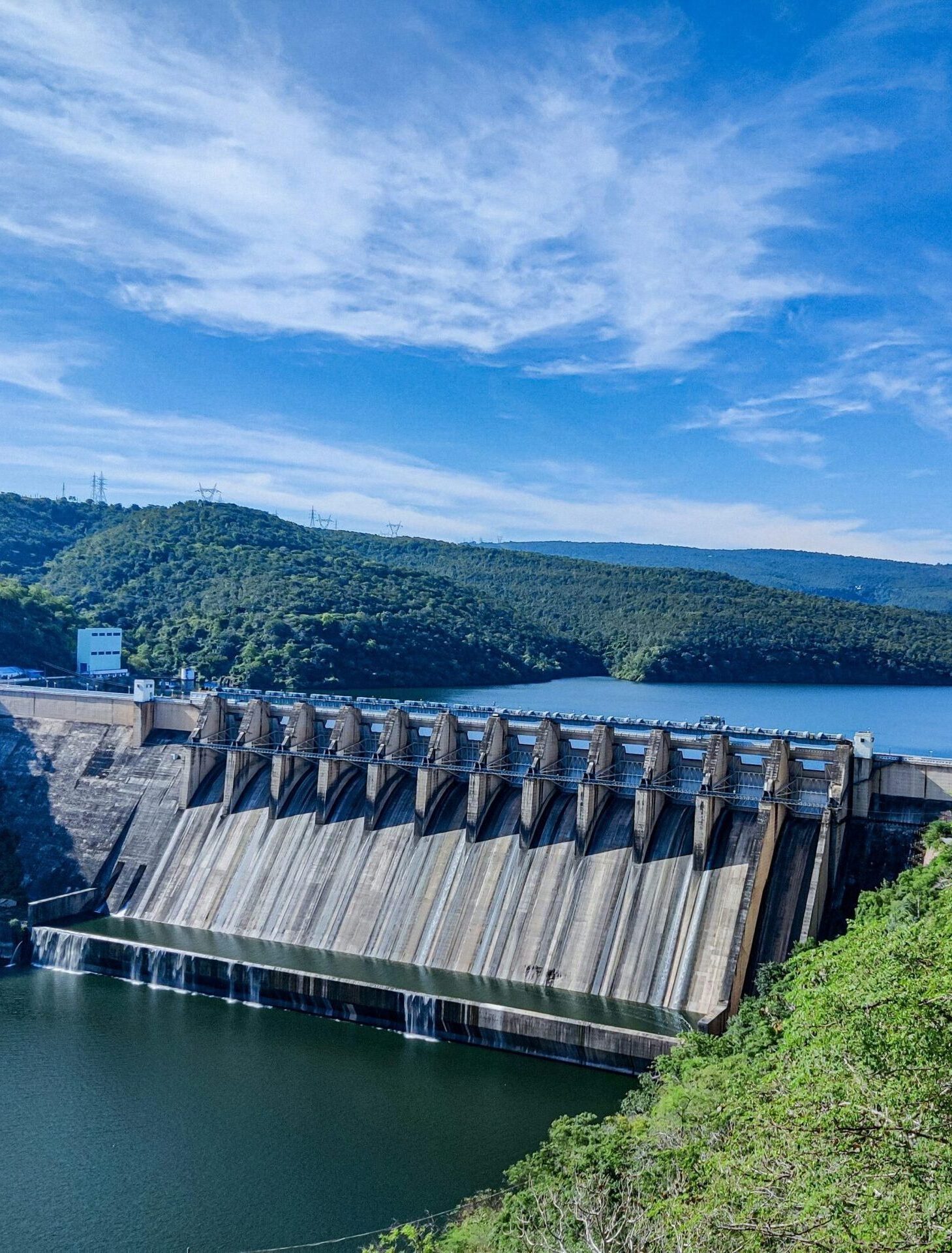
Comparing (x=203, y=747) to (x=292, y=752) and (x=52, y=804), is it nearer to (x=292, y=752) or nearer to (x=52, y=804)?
(x=292, y=752)

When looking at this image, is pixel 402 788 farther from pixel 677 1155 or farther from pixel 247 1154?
pixel 677 1155

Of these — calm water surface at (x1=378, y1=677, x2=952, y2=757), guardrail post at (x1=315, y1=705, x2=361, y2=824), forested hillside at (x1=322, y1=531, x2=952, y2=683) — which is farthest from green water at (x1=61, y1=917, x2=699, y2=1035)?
forested hillside at (x1=322, y1=531, x2=952, y2=683)

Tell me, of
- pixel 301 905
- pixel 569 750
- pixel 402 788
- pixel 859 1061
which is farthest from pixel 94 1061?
pixel 859 1061

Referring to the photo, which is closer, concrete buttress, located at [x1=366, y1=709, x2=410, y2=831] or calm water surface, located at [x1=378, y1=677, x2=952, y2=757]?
concrete buttress, located at [x1=366, y1=709, x2=410, y2=831]

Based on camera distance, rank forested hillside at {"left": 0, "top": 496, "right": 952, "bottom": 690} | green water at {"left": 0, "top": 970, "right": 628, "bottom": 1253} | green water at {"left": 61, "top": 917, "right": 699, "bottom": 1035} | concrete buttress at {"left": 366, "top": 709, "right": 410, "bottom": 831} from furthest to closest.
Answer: forested hillside at {"left": 0, "top": 496, "right": 952, "bottom": 690}
concrete buttress at {"left": 366, "top": 709, "right": 410, "bottom": 831}
green water at {"left": 61, "top": 917, "right": 699, "bottom": 1035}
green water at {"left": 0, "top": 970, "right": 628, "bottom": 1253}

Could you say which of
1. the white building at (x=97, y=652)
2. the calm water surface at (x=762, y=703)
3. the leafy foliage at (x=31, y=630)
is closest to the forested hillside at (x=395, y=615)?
the leafy foliage at (x=31, y=630)

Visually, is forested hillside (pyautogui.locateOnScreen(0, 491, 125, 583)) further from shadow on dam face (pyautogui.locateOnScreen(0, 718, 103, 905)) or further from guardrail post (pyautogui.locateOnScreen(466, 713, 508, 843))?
guardrail post (pyautogui.locateOnScreen(466, 713, 508, 843))

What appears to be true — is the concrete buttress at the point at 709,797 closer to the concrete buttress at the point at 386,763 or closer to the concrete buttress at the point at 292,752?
the concrete buttress at the point at 386,763
